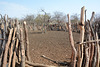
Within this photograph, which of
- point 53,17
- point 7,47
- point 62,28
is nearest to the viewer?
point 7,47

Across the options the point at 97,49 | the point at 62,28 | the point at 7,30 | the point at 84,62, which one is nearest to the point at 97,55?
the point at 97,49

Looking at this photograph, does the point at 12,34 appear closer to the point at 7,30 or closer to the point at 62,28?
the point at 7,30

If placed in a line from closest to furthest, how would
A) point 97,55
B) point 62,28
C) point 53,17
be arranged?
point 97,55 < point 62,28 < point 53,17

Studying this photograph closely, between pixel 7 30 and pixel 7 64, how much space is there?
79cm

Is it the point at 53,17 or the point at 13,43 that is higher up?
the point at 53,17

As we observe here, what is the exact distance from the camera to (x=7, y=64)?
2.28m

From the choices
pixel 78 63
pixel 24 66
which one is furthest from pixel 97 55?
pixel 24 66

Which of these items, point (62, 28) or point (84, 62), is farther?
point (62, 28)

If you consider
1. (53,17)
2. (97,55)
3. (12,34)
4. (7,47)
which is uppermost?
(53,17)

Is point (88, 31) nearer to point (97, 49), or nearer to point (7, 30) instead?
point (97, 49)

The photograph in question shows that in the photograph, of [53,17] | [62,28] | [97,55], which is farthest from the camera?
[53,17]

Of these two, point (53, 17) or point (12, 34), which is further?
point (53, 17)

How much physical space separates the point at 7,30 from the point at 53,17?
3309 centimetres

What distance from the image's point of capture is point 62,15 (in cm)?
3709
